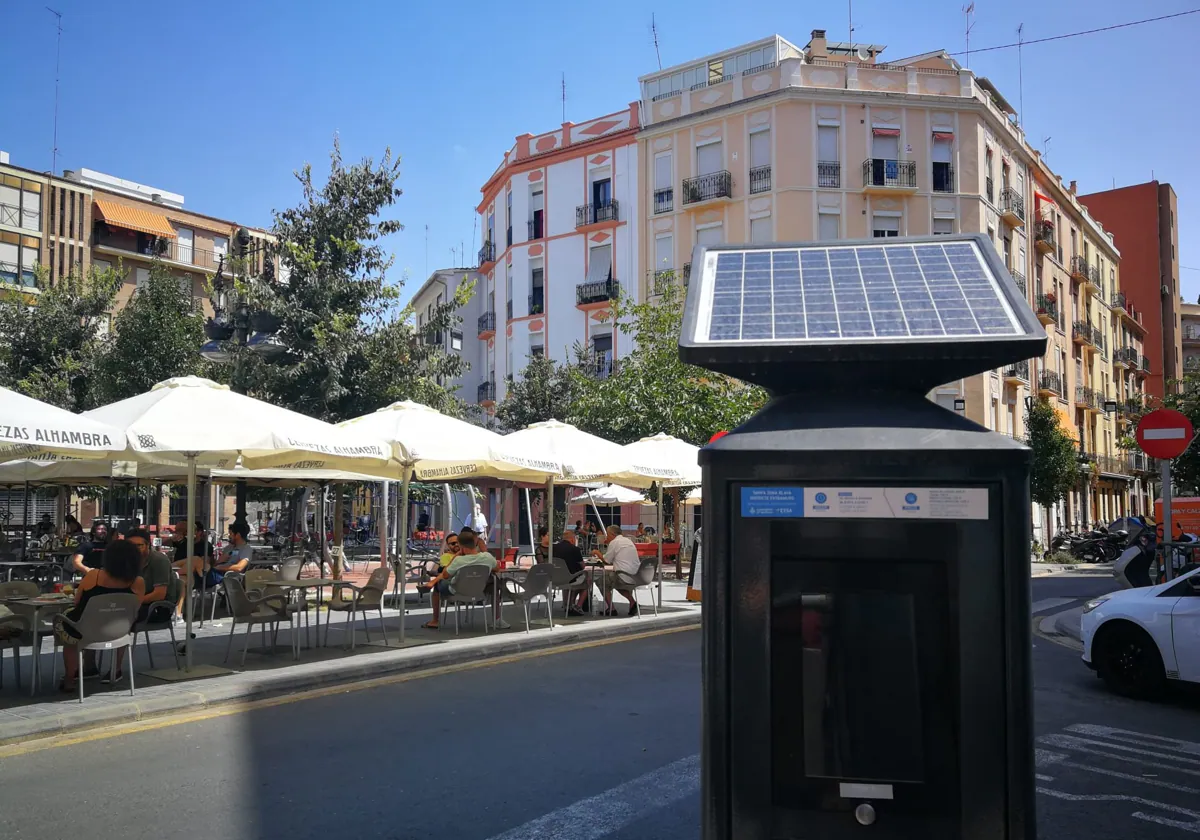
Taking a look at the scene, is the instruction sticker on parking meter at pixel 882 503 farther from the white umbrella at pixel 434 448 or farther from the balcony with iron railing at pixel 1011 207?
the balcony with iron railing at pixel 1011 207

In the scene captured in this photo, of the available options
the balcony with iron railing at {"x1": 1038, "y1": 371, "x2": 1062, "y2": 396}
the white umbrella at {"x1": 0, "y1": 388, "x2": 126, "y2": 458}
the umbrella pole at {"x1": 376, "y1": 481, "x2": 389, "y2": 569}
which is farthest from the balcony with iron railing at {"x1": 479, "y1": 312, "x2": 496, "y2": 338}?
the white umbrella at {"x1": 0, "y1": 388, "x2": 126, "y2": 458}

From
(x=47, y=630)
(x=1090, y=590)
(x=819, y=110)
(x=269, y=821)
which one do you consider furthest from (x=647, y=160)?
(x=269, y=821)

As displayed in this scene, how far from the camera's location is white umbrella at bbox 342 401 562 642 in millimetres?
11141

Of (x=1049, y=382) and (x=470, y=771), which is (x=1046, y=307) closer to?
(x=1049, y=382)

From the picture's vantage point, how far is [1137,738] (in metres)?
7.28

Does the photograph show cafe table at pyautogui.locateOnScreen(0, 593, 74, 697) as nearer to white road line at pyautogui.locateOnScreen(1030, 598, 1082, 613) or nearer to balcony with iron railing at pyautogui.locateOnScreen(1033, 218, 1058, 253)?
white road line at pyautogui.locateOnScreen(1030, 598, 1082, 613)

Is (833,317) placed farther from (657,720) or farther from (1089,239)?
(1089,239)

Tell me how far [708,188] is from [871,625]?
116ft

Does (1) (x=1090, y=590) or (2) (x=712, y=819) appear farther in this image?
(1) (x=1090, y=590)

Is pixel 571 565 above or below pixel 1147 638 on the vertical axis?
above

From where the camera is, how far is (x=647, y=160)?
38344mm

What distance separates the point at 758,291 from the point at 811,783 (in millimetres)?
1543

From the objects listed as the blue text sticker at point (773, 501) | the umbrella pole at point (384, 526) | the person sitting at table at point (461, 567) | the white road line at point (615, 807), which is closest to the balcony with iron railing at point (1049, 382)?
the umbrella pole at point (384, 526)

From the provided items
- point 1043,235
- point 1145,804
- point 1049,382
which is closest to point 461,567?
point 1145,804
